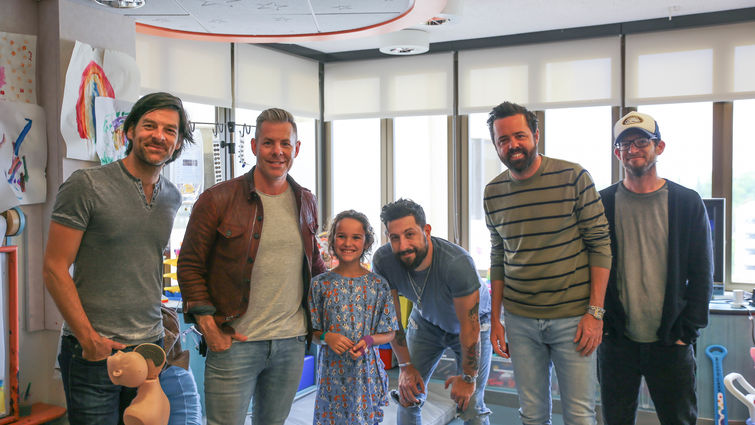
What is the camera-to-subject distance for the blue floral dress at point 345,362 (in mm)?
2133

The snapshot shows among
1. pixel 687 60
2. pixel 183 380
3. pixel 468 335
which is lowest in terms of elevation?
pixel 183 380

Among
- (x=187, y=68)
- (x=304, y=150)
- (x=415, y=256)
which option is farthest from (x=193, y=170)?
(x=415, y=256)

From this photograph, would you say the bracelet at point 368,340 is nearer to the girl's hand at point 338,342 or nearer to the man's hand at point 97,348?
the girl's hand at point 338,342

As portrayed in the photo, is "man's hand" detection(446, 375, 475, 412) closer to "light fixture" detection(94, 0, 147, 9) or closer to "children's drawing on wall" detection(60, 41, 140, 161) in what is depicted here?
"children's drawing on wall" detection(60, 41, 140, 161)

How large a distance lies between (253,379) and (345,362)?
1.23 feet

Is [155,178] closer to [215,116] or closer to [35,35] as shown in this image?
[35,35]

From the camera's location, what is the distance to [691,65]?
4.31 meters

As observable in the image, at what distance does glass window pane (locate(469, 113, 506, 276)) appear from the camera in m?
5.08

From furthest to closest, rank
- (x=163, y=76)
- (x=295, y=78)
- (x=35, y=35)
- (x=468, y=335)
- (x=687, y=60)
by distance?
1. (x=295, y=78)
2. (x=687, y=60)
3. (x=163, y=76)
4. (x=35, y=35)
5. (x=468, y=335)

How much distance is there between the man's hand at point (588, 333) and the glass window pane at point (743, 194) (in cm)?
293

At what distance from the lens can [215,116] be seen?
4.52 metres

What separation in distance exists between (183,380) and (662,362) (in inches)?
67.3

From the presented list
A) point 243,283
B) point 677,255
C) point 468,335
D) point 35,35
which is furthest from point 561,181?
point 35,35

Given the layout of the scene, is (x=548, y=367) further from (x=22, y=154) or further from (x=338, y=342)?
(x=22, y=154)
